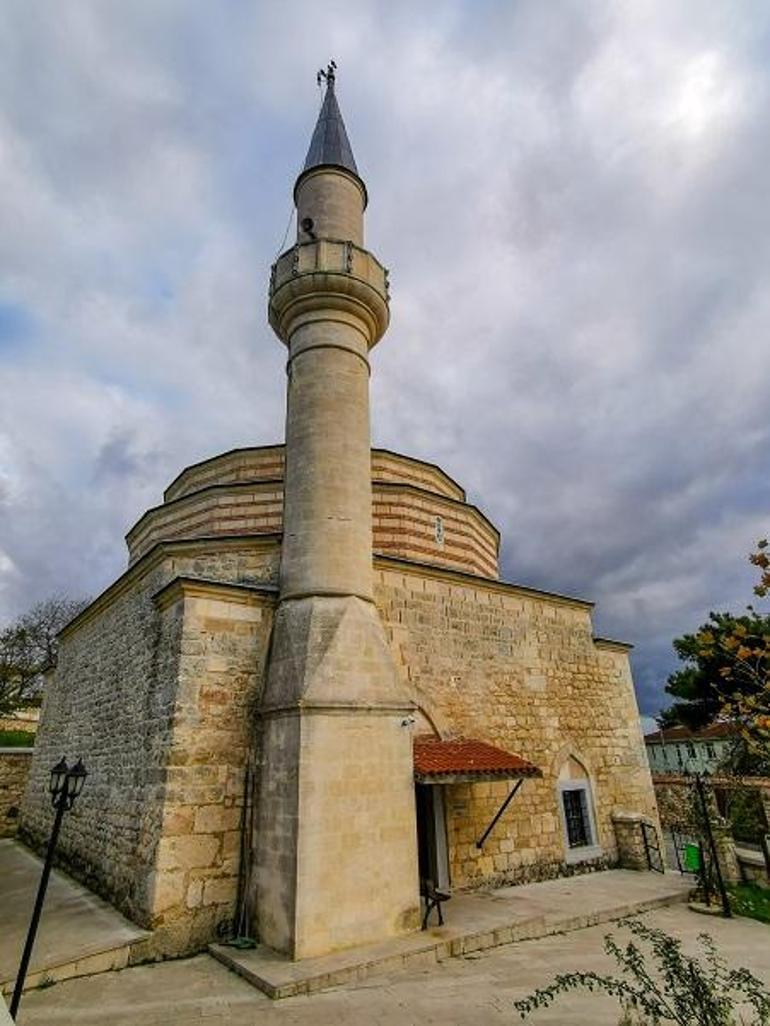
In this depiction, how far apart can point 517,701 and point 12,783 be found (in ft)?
42.1

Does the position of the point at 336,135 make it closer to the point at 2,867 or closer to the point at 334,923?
the point at 334,923

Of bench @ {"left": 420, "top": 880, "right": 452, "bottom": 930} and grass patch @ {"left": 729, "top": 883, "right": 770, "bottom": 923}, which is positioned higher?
bench @ {"left": 420, "top": 880, "right": 452, "bottom": 930}

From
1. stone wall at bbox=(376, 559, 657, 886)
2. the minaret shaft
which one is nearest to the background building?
stone wall at bbox=(376, 559, 657, 886)

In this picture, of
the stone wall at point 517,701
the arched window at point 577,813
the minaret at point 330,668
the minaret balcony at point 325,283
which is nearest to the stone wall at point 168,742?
the minaret at point 330,668

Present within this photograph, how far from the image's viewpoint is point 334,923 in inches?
219

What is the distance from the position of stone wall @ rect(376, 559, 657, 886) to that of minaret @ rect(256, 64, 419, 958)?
1625 mm

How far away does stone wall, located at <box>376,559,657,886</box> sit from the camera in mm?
8453

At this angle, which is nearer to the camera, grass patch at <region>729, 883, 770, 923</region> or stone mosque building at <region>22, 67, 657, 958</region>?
stone mosque building at <region>22, 67, 657, 958</region>

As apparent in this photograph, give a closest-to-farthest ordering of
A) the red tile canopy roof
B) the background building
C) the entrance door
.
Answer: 1. the red tile canopy roof
2. the entrance door
3. the background building

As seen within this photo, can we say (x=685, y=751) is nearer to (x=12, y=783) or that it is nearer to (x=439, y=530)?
(x=439, y=530)

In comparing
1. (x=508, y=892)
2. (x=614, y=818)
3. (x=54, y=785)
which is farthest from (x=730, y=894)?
(x=54, y=785)

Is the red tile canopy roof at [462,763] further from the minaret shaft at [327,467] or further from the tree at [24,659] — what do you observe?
the tree at [24,659]

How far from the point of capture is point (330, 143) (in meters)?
10.2

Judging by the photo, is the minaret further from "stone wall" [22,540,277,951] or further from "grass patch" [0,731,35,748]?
"grass patch" [0,731,35,748]
